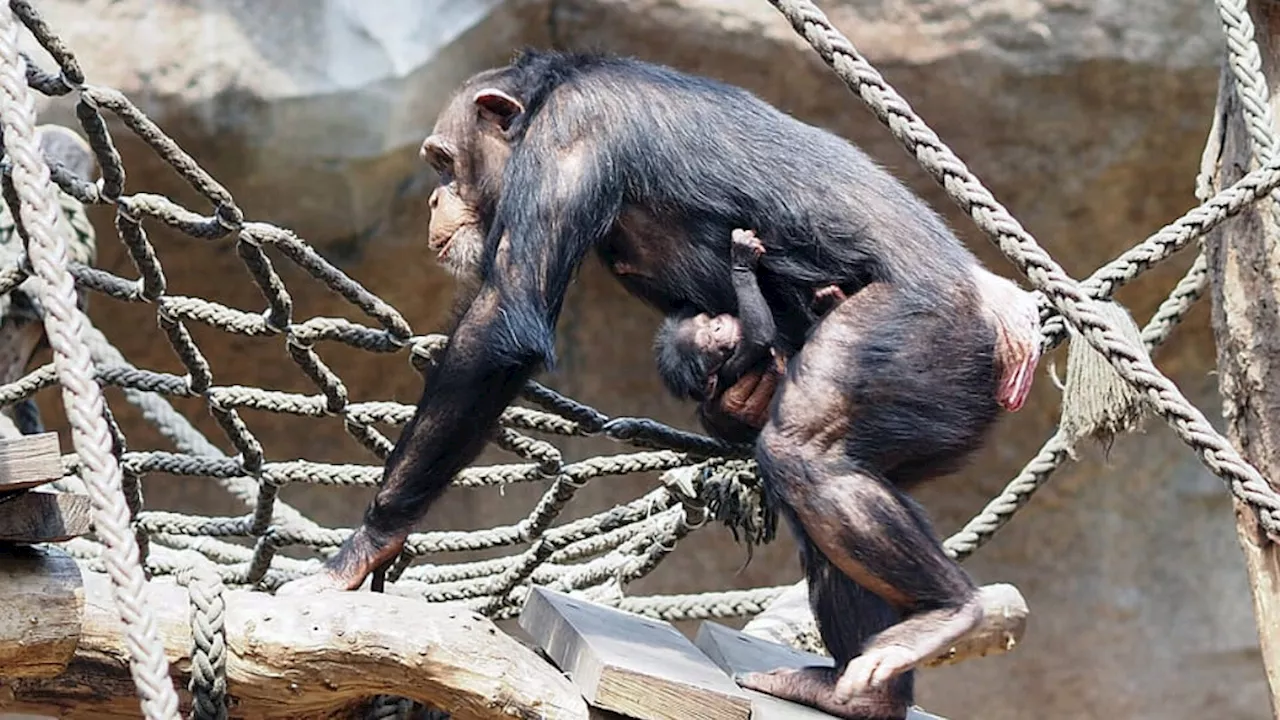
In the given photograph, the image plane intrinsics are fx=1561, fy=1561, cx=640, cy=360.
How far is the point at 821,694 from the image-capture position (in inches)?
100

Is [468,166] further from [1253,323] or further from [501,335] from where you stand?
[1253,323]

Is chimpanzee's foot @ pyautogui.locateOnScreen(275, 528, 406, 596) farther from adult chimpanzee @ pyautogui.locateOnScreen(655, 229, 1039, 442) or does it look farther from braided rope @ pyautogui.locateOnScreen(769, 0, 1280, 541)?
braided rope @ pyautogui.locateOnScreen(769, 0, 1280, 541)

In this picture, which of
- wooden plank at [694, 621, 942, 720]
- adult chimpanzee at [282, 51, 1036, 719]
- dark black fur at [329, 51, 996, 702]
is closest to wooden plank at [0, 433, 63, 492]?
adult chimpanzee at [282, 51, 1036, 719]

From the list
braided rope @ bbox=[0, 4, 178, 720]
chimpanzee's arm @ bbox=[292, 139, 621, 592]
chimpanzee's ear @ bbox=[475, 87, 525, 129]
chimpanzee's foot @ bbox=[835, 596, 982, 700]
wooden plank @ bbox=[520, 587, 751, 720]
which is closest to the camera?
braided rope @ bbox=[0, 4, 178, 720]

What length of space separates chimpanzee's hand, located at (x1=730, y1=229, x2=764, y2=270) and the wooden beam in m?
0.95

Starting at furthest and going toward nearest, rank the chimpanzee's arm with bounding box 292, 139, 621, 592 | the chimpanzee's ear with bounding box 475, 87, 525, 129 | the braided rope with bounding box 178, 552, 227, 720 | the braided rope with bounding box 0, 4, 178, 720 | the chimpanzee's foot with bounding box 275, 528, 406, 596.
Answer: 1. the chimpanzee's ear with bounding box 475, 87, 525, 129
2. the chimpanzee's arm with bounding box 292, 139, 621, 592
3. the chimpanzee's foot with bounding box 275, 528, 406, 596
4. the braided rope with bounding box 178, 552, 227, 720
5. the braided rope with bounding box 0, 4, 178, 720

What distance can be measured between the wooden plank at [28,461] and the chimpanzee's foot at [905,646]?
4.19 ft

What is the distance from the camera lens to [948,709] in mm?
6508

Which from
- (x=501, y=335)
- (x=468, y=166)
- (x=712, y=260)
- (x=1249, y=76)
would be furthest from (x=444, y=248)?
(x=1249, y=76)

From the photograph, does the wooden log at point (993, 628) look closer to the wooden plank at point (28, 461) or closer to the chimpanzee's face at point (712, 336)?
the chimpanzee's face at point (712, 336)

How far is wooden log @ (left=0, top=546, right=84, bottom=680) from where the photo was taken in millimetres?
2023

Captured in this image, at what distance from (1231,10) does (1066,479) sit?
11.6 ft

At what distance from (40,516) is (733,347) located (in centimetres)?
135

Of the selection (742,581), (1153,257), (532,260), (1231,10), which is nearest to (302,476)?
(532,260)
